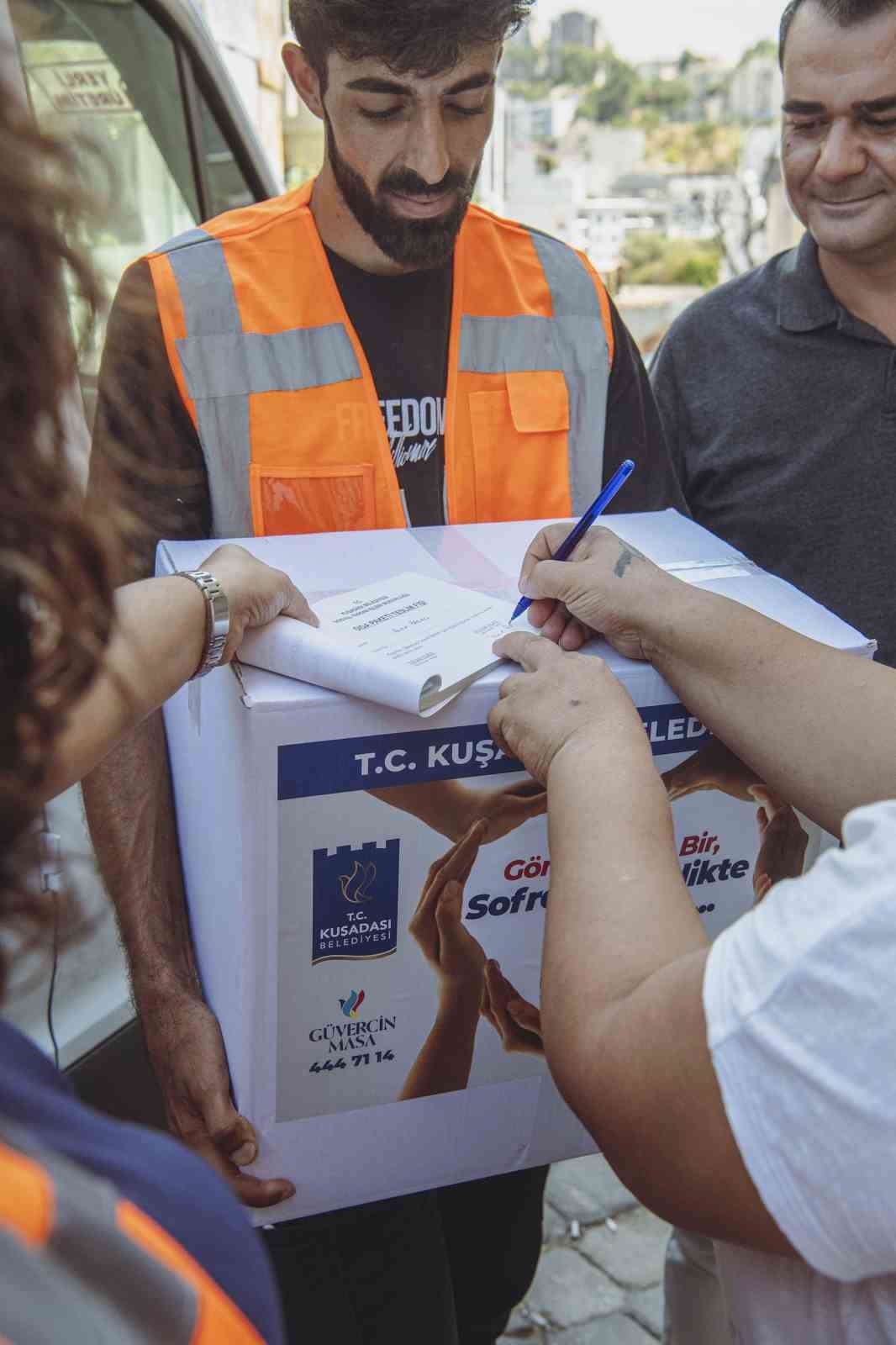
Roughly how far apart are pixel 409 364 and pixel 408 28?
389 mm

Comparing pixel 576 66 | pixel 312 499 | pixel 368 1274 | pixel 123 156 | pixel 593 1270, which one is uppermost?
pixel 123 156

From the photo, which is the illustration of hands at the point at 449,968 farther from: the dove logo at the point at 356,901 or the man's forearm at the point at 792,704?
the man's forearm at the point at 792,704

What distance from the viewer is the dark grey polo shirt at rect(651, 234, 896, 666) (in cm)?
183

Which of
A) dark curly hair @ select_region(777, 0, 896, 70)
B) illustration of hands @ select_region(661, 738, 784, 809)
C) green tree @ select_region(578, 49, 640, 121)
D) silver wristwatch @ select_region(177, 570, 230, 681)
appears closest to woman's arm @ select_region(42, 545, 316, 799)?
silver wristwatch @ select_region(177, 570, 230, 681)

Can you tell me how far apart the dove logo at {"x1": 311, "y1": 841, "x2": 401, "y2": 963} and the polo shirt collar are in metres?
1.26

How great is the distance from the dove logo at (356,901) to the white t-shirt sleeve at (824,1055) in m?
0.37

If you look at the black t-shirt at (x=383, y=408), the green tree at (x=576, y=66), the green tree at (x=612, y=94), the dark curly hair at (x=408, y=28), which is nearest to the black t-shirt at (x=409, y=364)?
the black t-shirt at (x=383, y=408)

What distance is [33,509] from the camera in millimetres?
582

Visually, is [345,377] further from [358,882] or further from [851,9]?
[851,9]

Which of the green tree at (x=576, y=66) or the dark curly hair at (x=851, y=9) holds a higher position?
the dark curly hair at (x=851, y=9)

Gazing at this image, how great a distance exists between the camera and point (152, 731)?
1.36 m

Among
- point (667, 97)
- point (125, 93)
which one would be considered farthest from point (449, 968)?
point (667, 97)

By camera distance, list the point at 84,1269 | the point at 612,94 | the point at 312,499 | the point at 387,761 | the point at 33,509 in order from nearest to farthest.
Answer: the point at 84,1269, the point at 33,509, the point at 387,761, the point at 312,499, the point at 612,94

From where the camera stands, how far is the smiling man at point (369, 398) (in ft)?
4.48
